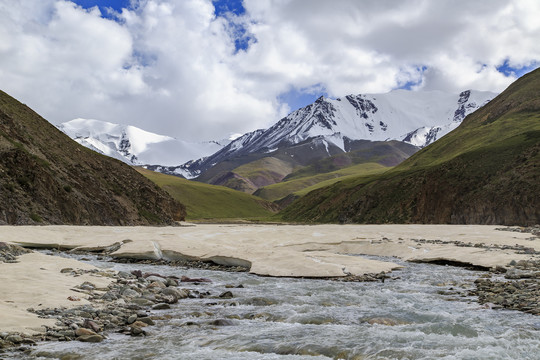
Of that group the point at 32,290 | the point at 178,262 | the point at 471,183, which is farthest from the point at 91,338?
the point at 471,183

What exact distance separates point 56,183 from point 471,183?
280ft

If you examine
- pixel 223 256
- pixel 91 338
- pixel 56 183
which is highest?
pixel 56 183

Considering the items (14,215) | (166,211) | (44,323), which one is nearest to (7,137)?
(14,215)

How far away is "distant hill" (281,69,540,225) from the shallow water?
70921mm

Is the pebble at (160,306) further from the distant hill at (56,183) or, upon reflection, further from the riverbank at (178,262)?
the distant hill at (56,183)

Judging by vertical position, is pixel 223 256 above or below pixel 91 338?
above

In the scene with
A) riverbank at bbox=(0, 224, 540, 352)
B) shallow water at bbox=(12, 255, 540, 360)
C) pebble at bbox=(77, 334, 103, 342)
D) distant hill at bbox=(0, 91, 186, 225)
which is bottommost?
shallow water at bbox=(12, 255, 540, 360)

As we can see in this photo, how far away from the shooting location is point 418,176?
129 m

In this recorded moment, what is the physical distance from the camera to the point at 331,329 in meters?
16.6

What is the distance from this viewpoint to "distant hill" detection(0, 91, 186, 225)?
2574 inches

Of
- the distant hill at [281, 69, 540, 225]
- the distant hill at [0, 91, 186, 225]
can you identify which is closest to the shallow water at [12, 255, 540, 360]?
the distant hill at [0, 91, 186, 225]

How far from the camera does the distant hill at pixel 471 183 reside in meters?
88.4

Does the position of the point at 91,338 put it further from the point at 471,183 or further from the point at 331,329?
the point at 471,183

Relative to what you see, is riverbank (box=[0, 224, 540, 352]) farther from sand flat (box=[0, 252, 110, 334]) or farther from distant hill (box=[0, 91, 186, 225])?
distant hill (box=[0, 91, 186, 225])
